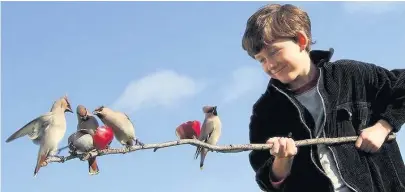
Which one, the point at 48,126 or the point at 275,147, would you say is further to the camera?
the point at 48,126

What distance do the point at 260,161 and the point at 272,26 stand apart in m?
0.66

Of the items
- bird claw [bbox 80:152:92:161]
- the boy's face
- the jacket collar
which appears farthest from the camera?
the jacket collar

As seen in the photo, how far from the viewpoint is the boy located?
2.57m

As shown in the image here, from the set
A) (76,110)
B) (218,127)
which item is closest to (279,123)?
→ (76,110)

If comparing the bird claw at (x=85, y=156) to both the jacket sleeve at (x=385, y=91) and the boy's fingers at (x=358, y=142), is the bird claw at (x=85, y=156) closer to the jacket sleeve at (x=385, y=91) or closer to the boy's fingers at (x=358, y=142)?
the boy's fingers at (x=358, y=142)

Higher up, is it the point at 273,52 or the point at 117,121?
the point at 273,52

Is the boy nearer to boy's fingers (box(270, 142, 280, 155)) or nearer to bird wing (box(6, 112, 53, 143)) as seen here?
boy's fingers (box(270, 142, 280, 155))

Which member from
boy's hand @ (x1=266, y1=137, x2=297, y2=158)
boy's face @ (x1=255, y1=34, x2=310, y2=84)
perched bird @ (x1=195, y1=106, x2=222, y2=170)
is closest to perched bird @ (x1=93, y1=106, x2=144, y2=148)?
boy's face @ (x1=255, y1=34, x2=310, y2=84)

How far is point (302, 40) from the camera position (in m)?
2.70

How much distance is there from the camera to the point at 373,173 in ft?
8.50

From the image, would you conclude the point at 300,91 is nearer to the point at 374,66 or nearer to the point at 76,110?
the point at 374,66

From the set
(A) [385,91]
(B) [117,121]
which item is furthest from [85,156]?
(B) [117,121]

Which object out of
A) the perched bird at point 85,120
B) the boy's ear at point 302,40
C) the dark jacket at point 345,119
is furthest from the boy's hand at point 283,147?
the perched bird at point 85,120

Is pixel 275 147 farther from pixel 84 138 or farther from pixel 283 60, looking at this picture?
pixel 84 138
